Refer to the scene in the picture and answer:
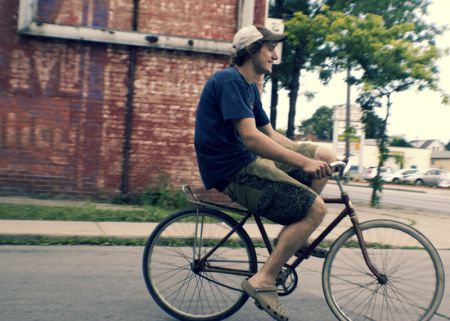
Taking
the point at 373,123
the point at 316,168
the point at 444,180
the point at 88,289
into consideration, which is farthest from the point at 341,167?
the point at 444,180

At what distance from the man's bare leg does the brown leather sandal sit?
0.11 feet

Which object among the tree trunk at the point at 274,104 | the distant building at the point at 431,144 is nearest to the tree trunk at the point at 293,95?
the tree trunk at the point at 274,104

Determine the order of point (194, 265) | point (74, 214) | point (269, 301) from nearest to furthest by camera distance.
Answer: point (269, 301) → point (194, 265) → point (74, 214)

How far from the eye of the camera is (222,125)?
366cm

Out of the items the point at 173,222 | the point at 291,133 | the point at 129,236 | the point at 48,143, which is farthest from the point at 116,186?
the point at 291,133

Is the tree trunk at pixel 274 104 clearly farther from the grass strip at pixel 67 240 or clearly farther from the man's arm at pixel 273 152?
the man's arm at pixel 273 152

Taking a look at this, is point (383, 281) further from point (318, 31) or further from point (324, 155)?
point (318, 31)

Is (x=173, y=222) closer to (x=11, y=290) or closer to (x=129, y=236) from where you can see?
(x=11, y=290)

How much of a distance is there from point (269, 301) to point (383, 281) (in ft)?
2.48

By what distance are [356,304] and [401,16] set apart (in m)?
14.6

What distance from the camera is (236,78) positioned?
353 centimetres

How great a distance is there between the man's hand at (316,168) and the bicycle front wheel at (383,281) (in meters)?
0.49

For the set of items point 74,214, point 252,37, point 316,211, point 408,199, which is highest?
point 252,37

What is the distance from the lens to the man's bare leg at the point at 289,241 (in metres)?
3.55
